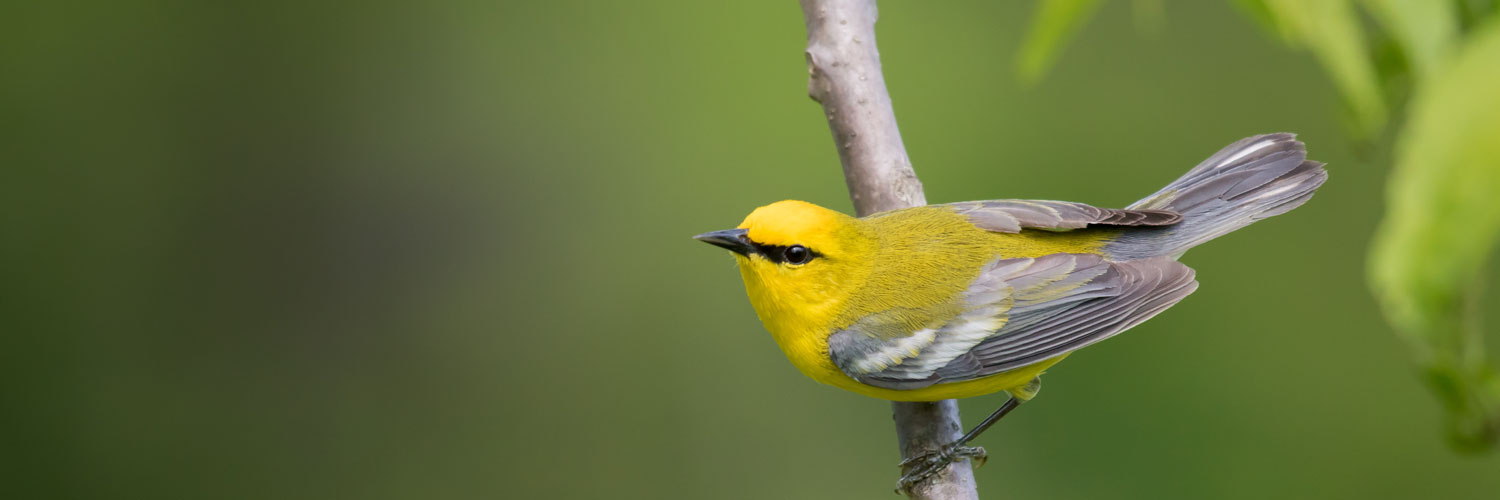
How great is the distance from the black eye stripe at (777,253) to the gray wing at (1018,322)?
209 mm

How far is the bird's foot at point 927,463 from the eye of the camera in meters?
2.67

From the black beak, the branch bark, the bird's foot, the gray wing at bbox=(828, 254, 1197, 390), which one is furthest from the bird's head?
the bird's foot

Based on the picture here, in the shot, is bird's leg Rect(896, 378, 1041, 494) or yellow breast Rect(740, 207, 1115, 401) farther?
yellow breast Rect(740, 207, 1115, 401)

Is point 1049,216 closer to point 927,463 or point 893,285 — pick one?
point 893,285

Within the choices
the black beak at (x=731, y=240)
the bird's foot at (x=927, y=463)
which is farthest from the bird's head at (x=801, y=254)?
the bird's foot at (x=927, y=463)

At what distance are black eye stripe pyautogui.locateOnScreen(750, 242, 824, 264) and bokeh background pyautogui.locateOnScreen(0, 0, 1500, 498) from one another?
1731 mm

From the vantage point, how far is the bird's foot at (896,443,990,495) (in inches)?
105

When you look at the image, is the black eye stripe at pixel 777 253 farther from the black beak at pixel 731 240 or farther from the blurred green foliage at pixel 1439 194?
the blurred green foliage at pixel 1439 194

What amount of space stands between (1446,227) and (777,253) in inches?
84.1

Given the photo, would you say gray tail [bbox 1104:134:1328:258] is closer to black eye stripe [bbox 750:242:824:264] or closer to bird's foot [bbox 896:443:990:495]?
bird's foot [bbox 896:443:990:495]

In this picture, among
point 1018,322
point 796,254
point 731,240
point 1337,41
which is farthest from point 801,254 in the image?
point 1337,41

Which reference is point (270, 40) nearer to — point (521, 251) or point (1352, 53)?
point (521, 251)

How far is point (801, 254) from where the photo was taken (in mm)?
2797

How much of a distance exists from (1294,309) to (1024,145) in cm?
127
